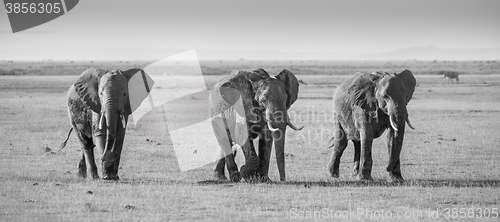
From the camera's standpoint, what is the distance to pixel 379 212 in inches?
509

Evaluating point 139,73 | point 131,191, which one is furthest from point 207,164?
point 131,191

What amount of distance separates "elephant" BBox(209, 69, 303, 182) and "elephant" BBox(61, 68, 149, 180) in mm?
2036

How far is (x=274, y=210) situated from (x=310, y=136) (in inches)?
528

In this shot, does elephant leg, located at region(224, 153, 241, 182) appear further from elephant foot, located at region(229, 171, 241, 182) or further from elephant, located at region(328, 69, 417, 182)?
elephant, located at region(328, 69, 417, 182)

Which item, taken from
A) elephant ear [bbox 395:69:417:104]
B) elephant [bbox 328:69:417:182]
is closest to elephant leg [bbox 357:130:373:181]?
elephant [bbox 328:69:417:182]

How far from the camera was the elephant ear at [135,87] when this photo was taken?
16.5 meters

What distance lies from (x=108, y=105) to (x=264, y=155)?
3397 millimetres

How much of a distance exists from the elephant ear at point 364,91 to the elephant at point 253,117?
4.77ft

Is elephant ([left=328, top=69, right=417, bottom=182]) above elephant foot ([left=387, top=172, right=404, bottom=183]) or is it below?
above

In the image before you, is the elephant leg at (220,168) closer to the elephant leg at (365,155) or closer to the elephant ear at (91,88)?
the elephant ear at (91,88)

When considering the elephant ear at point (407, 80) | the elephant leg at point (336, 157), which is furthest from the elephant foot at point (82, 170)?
the elephant ear at point (407, 80)

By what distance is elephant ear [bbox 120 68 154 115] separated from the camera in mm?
16547

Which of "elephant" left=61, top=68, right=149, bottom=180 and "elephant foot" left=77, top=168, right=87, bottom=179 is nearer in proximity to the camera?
"elephant" left=61, top=68, right=149, bottom=180

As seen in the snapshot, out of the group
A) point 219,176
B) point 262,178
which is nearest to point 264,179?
point 262,178
